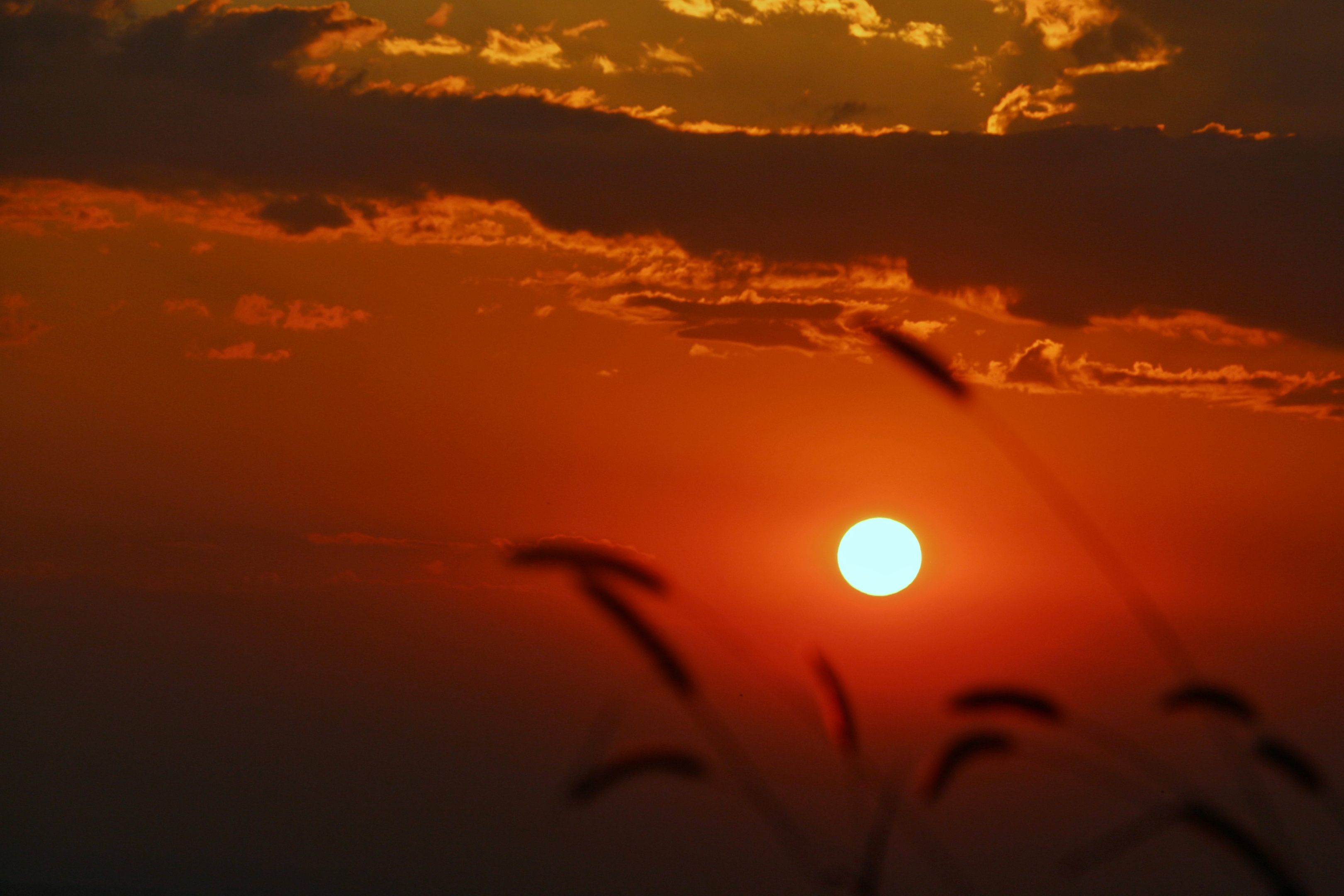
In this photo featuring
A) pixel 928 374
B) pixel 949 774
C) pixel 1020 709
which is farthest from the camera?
pixel 949 774

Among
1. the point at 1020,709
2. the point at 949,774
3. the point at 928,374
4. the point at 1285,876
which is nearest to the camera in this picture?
the point at 1285,876

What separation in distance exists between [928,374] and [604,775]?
1839 mm

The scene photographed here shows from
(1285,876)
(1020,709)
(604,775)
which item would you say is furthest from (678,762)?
(1285,876)

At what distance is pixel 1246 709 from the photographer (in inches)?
161

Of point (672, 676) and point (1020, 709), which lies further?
point (1020, 709)

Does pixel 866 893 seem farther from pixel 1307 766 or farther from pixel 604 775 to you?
pixel 1307 766

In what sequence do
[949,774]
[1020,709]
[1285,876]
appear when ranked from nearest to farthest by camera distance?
[1285,876]
[1020,709]
[949,774]

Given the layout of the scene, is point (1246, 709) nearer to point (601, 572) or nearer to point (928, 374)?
point (928, 374)

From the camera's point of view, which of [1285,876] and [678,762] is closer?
[1285,876]

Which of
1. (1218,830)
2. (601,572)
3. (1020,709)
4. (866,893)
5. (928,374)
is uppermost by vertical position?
(928,374)

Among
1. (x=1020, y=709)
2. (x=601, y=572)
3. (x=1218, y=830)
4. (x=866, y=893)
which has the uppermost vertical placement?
(x=601, y=572)

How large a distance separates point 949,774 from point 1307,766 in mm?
1315

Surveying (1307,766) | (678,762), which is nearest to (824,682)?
(678,762)

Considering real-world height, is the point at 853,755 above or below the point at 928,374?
below
